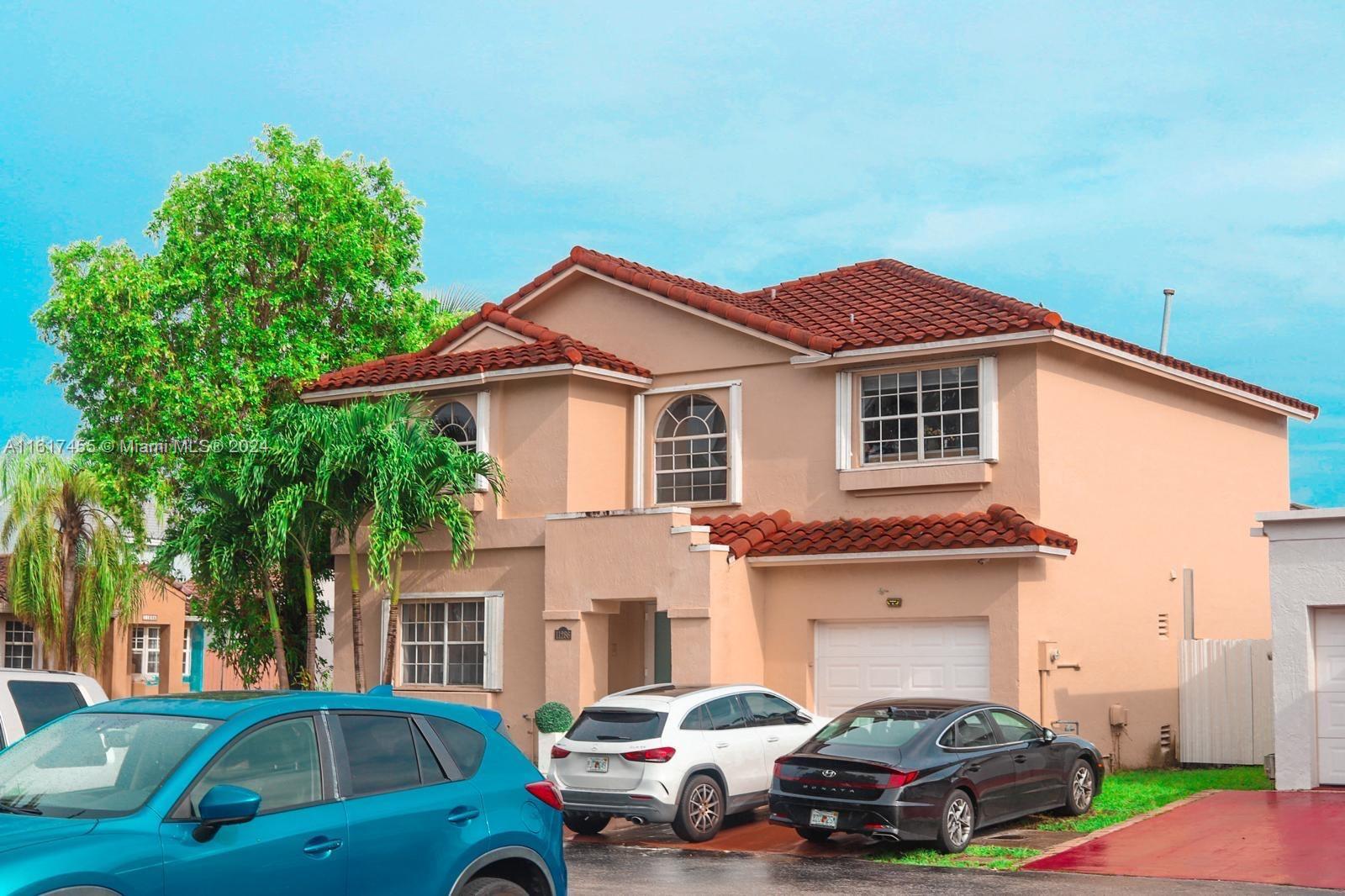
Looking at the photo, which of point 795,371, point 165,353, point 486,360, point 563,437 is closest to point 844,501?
point 795,371

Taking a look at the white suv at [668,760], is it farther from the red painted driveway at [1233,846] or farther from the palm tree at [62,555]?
the palm tree at [62,555]

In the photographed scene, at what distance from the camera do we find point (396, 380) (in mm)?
23688

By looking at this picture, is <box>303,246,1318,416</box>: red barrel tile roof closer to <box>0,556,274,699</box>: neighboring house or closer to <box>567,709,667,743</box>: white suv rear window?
<box>567,709,667,743</box>: white suv rear window

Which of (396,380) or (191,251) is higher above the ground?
(191,251)

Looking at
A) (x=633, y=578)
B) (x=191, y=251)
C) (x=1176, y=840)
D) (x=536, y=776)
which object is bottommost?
(x=1176, y=840)

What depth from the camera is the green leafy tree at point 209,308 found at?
27.2 m

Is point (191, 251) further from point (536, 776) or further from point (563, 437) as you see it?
point (536, 776)

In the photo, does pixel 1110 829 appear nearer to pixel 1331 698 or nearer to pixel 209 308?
pixel 1331 698

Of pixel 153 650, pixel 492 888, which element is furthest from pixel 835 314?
pixel 153 650

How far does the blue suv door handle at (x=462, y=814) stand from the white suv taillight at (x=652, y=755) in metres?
7.24

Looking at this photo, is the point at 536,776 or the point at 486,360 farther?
the point at 486,360

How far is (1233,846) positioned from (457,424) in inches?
524

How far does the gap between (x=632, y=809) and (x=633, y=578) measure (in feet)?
19.7

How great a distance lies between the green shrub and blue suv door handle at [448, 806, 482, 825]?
12.7 meters
